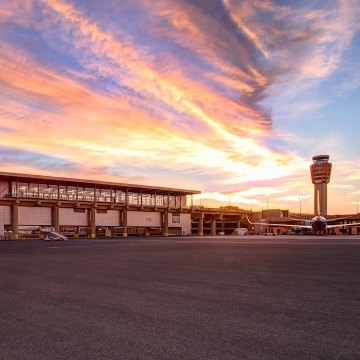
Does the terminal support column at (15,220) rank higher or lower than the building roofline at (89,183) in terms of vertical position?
lower

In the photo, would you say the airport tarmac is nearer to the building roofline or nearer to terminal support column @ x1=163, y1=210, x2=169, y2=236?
the building roofline

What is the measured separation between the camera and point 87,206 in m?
105

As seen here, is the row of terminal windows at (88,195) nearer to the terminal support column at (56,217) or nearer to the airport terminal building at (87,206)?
the airport terminal building at (87,206)

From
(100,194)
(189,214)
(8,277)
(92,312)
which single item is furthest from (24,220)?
(92,312)

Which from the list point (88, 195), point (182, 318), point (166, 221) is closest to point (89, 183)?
point (88, 195)

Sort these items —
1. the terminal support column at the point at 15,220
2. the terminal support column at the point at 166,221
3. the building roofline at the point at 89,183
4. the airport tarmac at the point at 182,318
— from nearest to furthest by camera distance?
the airport tarmac at the point at 182,318 < the terminal support column at the point at 15,220 < the building roofline at the point at 89,183 < the terminal support column at the point at 166,221

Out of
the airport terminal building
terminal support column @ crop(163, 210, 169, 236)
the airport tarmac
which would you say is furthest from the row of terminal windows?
the airport tarmac

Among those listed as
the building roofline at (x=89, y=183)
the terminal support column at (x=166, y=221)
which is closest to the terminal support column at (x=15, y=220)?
the building roofline at (x=89, y=183)

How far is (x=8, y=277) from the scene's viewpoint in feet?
53.3

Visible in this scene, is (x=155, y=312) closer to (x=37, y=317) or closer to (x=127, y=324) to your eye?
(x=127, y=324)

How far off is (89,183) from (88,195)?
384cm

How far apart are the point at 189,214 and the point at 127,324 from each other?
12547cm

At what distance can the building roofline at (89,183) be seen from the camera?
3571 inches

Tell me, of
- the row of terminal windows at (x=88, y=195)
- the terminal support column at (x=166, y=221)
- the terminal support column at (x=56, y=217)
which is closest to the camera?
the row of terminal windows at (x=88, y=195)
